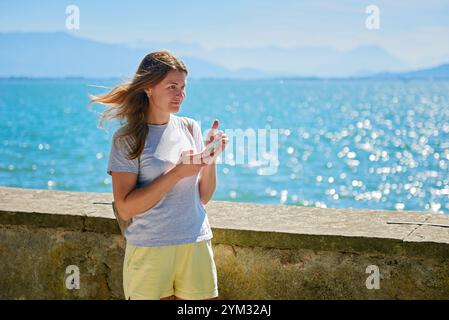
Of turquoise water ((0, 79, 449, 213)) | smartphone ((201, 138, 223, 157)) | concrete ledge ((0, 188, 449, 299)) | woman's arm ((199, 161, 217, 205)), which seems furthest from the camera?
turquoise water ((0, 79, 449, 213))

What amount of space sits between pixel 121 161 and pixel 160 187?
0.19m

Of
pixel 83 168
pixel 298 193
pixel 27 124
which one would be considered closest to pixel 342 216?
pixel 298 193

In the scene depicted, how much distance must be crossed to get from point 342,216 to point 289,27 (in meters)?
80.5

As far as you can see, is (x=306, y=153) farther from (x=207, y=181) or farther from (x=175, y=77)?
(x=175, y=77)

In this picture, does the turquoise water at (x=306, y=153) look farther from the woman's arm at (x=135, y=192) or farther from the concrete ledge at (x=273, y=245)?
the concrete ledge at (x=273, y=245)

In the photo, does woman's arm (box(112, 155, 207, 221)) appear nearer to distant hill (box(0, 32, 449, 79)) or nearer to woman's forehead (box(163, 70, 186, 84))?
woman's forehead (box(163, 70, 186, 84))

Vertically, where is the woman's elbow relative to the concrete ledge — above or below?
above

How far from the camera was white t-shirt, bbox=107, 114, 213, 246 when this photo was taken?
3361 mm

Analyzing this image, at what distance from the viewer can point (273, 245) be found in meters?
3.94

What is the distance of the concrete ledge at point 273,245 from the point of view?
3.77m

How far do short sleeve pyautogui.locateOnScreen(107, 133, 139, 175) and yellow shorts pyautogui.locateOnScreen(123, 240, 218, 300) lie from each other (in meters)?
0.31

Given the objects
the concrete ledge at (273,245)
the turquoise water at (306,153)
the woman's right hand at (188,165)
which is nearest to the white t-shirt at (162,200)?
the woman's right hand at (188,165)

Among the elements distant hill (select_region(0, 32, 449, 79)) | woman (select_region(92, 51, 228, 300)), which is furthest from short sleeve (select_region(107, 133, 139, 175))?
distant hill (select_region(0, 32, 449, 79))

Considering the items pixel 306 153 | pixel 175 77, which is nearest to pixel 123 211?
pixel 175 77
